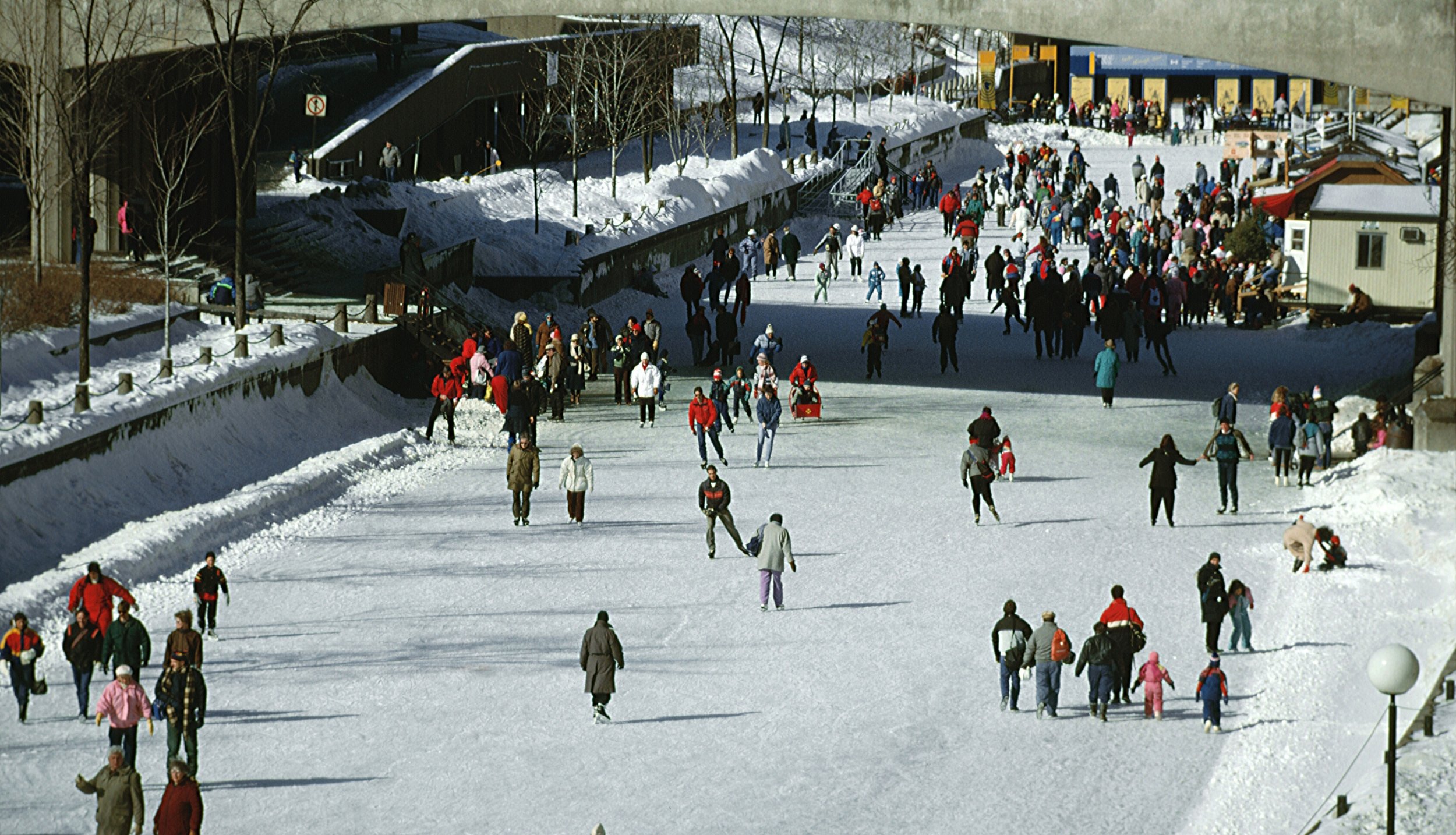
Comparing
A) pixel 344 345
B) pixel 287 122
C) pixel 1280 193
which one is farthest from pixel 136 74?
pixel 1280 193

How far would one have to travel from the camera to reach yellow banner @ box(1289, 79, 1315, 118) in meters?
70.0

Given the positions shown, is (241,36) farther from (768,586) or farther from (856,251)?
(856,251)

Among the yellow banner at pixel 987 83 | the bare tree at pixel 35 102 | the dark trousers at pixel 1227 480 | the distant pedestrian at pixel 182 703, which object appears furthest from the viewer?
the yellow banner at pixel 987 83

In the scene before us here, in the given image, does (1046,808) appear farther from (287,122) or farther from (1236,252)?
(287,122)

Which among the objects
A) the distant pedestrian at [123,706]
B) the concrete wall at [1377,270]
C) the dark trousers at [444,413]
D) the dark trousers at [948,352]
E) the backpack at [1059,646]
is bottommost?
the distant pedestrian at [123,706]

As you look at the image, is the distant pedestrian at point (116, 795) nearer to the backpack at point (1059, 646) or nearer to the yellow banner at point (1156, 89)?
the backpack at point (1059, 646)

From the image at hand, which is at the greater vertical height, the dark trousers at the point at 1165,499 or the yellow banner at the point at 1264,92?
the yellow banner at the point at 1264,92

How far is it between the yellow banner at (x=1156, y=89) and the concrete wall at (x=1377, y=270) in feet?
164

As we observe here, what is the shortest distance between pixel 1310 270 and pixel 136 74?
64.0 feet

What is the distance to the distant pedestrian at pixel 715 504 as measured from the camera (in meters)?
17.9

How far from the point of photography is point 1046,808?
12.5 metres

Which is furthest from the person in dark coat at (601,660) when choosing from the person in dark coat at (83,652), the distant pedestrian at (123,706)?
the person in dark coat at (83,652)

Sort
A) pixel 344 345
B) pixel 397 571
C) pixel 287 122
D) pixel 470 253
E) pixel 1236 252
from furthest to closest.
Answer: pixel 287 122
pixel 1236 252
pixel 470 253
pixel 344 345
pixel 397 571

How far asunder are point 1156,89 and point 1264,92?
4.50 metres
